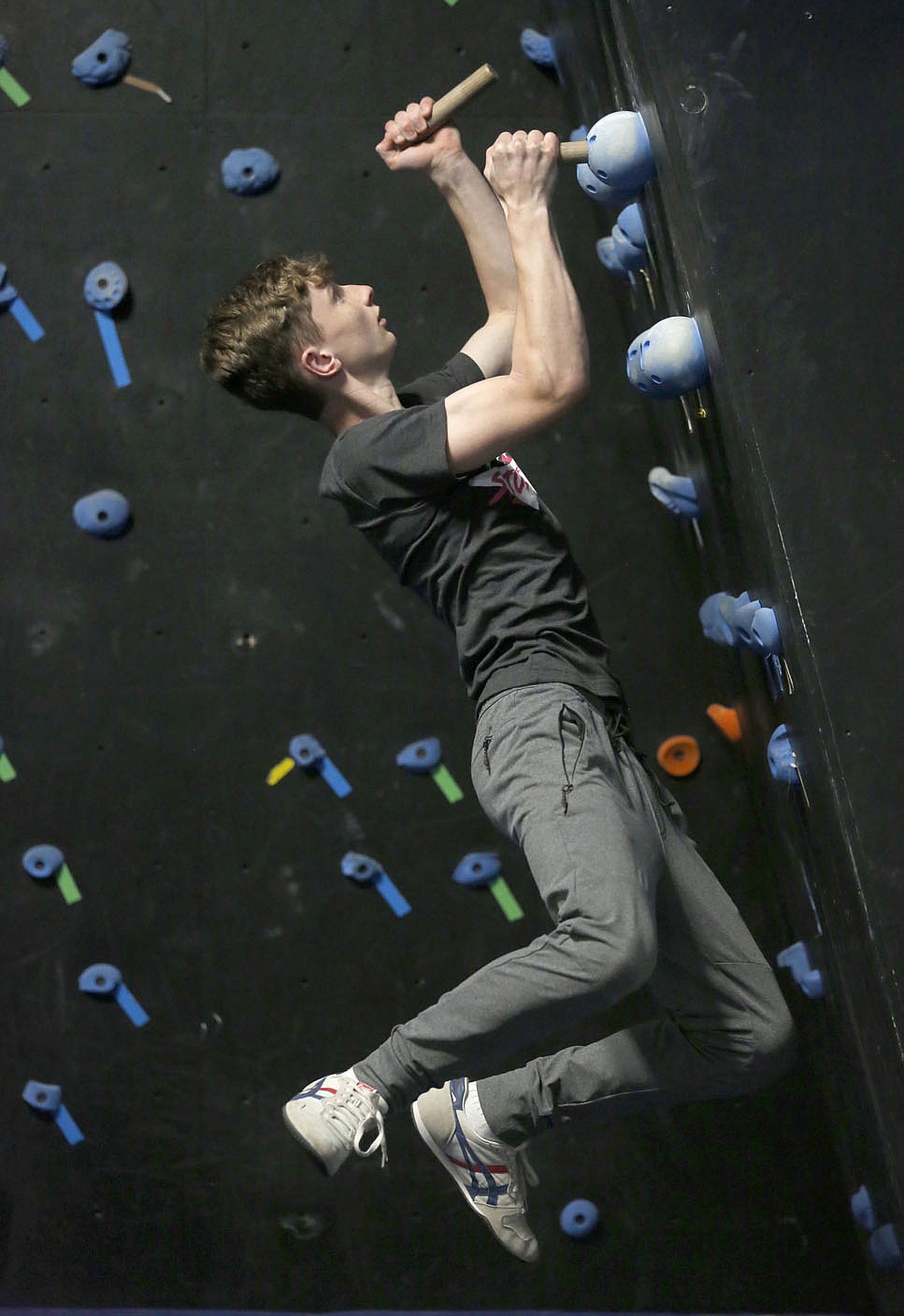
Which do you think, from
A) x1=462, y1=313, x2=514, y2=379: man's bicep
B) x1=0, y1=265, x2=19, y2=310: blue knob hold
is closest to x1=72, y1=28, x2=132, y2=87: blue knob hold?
x1=0, y1=265, x2=19, y2=310: blue knob hold

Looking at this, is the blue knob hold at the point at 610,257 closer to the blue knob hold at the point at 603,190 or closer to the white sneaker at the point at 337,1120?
the blue knob hold at the point at 603,190

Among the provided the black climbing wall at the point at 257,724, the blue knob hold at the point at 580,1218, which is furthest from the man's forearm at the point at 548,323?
the blue knob hold at the point at 580,1218

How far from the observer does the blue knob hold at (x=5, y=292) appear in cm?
279

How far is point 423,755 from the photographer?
279cm

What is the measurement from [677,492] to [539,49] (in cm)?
100

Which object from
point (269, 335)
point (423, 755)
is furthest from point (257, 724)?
point (269, 335)

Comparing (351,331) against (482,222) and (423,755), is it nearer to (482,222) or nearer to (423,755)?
(482,222)

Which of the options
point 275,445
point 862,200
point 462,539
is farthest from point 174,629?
point 862,200

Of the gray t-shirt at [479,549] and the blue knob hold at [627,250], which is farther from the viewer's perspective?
the blue knob hold at [627,250]

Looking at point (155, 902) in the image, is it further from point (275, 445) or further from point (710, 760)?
point (710, 760)

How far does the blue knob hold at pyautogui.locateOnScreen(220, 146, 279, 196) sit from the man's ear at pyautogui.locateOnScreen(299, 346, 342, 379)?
0.88 metres

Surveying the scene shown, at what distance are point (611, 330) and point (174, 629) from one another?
1.08m

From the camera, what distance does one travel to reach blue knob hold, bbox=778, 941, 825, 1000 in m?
2.29

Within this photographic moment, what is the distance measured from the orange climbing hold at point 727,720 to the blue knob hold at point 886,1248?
1023 mm
